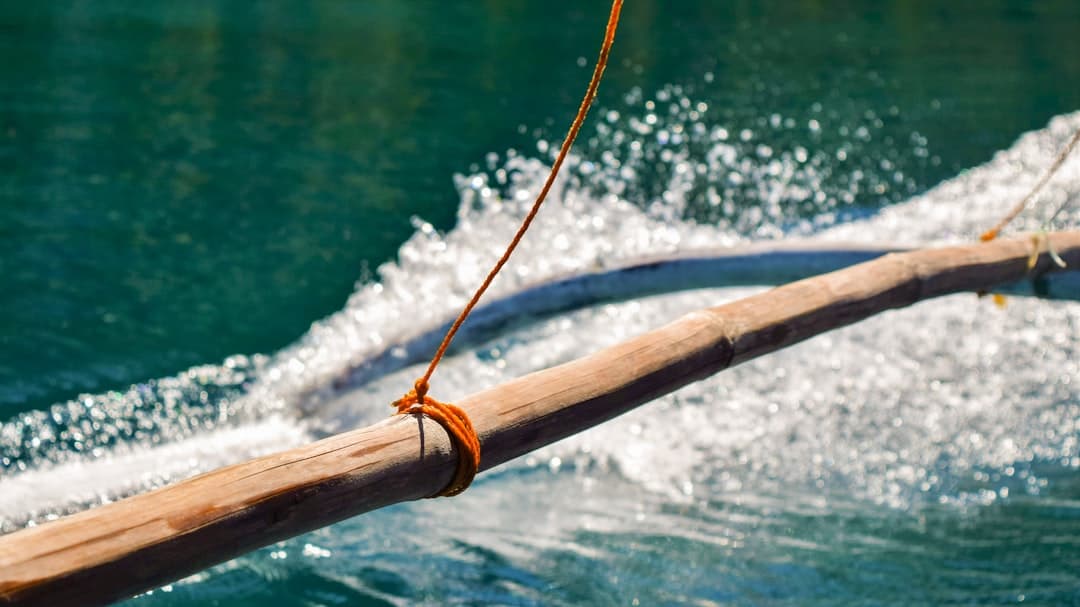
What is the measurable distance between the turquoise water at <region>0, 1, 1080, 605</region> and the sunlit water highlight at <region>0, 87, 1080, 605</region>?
1cm

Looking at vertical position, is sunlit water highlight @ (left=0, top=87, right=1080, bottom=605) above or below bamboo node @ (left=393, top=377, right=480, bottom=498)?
below

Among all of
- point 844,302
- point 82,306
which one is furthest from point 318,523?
point 82,306

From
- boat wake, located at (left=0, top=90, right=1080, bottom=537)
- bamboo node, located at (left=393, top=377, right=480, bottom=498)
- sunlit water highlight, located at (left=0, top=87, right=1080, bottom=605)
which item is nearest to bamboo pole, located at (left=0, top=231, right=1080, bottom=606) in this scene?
bamboo node, located at (left=393, top=377, right=480, bottom=498)

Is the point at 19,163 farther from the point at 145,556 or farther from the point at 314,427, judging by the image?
the point at 145,556

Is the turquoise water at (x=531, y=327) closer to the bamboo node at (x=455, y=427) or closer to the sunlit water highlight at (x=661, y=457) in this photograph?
the sunlit water highlight at (x=661, y=457)

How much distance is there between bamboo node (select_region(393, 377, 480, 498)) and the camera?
1619mm

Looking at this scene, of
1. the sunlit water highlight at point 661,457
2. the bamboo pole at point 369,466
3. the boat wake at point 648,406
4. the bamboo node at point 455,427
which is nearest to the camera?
the bamboo pole at point 369,466

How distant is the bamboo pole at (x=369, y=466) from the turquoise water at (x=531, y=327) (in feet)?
2.91

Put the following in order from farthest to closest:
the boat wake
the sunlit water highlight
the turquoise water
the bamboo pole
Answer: the boat wake
the turquoise water
the sunlit water highlight
the bamboo pole

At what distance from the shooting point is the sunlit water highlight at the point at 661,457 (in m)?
2.86

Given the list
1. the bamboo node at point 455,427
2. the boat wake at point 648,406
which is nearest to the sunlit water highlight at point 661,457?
the boat wake at point 648,406

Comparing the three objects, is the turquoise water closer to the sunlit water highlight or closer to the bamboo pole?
the sunlit water highlight

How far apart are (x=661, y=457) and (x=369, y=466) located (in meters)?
2.25

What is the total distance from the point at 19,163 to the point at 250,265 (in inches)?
75.2
